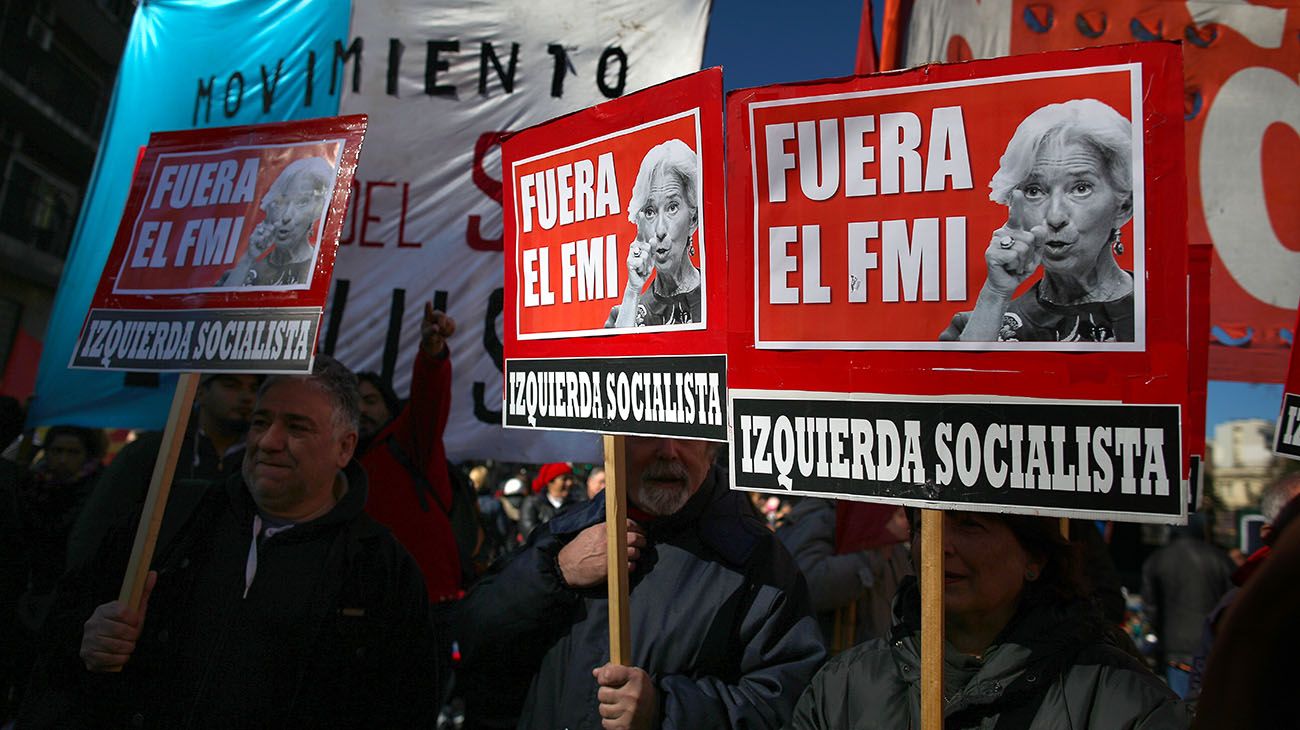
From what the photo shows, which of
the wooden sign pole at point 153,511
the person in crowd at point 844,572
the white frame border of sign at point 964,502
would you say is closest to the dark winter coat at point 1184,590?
the person in crowd at point 844,572

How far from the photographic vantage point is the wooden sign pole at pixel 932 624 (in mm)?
1566

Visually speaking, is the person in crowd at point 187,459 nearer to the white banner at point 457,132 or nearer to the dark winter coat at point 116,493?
the dark winter coat at point 116,493

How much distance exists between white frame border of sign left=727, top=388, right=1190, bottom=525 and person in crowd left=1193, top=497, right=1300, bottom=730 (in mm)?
750

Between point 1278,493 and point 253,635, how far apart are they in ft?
11.5

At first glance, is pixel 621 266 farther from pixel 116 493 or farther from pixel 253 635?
pixel 116 493

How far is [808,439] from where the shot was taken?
1.78 metres

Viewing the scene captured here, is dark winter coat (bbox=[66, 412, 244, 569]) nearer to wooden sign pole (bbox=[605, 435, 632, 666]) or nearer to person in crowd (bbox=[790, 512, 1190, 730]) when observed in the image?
wooden sign pole (bbox=[605, 435, 632, 666])

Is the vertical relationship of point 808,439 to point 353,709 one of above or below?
above

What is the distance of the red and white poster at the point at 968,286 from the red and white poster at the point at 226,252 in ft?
4.09

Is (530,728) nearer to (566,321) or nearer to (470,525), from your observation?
(566,321)

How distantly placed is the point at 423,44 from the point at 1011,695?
4427mm

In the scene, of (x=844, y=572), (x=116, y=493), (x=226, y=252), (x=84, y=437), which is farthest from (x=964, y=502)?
(x=84, y=437)

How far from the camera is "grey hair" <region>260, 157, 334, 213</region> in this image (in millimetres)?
2500

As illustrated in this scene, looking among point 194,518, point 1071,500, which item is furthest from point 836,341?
point 194,518
